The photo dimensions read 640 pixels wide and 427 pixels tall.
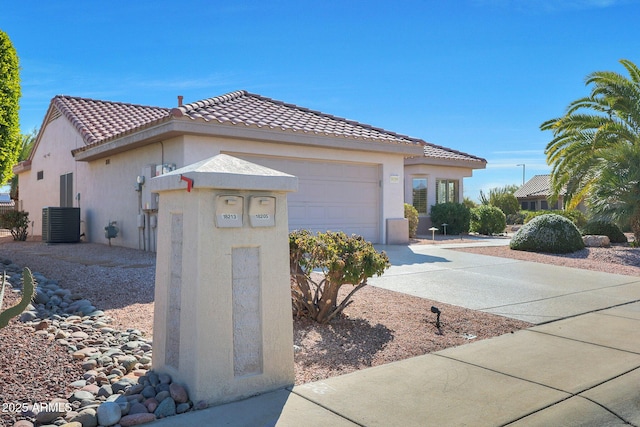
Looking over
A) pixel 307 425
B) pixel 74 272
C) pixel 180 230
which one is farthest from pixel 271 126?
pixel 307 425

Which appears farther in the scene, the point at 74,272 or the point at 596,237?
the point at 596,237

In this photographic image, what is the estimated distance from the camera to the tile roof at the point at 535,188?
42469 millimetres

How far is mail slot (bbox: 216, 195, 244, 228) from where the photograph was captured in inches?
156

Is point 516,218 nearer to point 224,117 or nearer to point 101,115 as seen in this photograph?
point 101,115

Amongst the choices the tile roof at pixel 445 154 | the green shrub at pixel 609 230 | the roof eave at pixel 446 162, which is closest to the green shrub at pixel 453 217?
the roof eave at pixel 446 162

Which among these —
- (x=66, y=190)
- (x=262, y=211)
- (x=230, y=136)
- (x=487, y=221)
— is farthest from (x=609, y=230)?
(x=66, y=190)

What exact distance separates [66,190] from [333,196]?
11104 millimetres

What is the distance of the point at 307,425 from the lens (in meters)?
3.63

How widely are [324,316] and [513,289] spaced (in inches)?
169

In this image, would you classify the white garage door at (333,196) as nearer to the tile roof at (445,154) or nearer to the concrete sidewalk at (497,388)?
the concrete sidewalk at (497,388)

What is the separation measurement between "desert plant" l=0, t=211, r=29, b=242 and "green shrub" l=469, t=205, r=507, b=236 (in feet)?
58.8

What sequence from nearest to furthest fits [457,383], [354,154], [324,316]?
[457,383] → [324,316] → [354,154]

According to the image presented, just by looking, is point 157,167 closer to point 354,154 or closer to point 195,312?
point 354,154

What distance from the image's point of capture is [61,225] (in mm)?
16469
